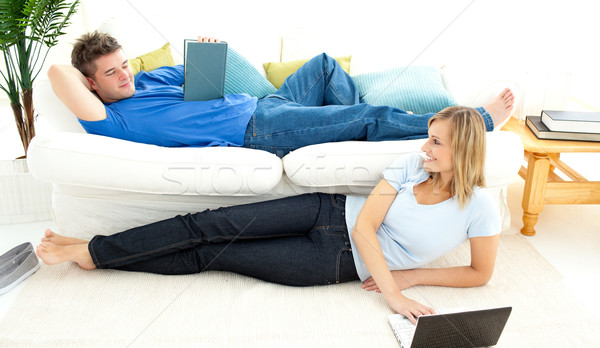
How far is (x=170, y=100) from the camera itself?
1.89 meters

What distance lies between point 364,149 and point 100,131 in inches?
39.4

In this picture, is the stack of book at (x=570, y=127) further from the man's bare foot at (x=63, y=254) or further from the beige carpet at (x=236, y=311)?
the man's bare foot at (x=63, y=254)

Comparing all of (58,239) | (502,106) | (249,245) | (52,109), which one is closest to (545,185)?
(502,106)

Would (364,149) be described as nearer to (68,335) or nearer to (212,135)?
(212,135)

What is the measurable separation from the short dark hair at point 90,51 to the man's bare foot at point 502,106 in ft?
5.01

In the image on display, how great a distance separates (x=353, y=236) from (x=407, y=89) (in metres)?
0.98

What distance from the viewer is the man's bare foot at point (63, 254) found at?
5.16ft

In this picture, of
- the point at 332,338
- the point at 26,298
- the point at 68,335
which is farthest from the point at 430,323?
the point at 26,298

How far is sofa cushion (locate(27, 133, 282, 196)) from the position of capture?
1.58 metres

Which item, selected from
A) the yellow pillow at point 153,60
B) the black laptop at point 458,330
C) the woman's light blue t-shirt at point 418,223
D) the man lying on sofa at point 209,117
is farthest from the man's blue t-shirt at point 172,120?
the black laptop at point 458,330

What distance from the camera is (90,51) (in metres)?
1.72

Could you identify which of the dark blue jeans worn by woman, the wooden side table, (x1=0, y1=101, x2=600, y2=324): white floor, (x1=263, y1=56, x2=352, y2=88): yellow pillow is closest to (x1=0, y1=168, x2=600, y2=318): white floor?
(x1=0, y1=101, x2=600, y2=324): white floor

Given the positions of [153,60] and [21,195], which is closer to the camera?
[21,195]

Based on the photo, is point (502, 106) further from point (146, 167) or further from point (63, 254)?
point (63, 254)
